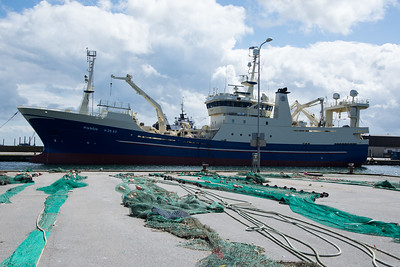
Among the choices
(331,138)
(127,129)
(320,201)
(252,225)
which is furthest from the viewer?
(331,138)

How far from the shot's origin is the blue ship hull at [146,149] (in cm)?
2572

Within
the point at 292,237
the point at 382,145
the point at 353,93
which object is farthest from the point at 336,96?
the point at 382,145

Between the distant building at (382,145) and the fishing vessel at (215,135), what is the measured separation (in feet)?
125

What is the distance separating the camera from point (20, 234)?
13.1 feet

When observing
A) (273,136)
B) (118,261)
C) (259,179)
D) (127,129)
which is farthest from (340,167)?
(118,261)

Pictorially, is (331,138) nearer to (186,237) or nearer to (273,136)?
(273,136)

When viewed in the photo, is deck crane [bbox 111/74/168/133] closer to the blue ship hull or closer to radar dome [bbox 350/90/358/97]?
the blue ship hull

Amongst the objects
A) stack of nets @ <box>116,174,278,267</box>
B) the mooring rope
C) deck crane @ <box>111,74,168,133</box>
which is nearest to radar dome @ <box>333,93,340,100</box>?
deck crane @ <box>111,74,168,133</box>

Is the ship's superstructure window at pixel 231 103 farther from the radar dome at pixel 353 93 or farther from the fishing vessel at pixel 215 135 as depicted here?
the radar dome at pixel 353 93

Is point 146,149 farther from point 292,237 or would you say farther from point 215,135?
point 292,237

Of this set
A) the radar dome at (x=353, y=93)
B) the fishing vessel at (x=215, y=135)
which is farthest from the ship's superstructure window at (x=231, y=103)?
the radar dome at (x=353, y=93)

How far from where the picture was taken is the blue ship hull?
84.4 ft

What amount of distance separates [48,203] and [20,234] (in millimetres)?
2147

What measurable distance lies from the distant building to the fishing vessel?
125 feet
